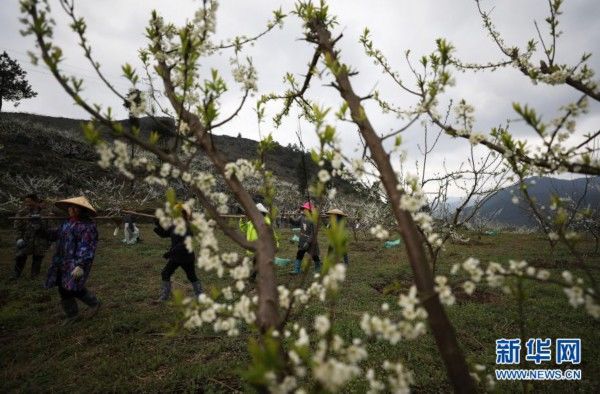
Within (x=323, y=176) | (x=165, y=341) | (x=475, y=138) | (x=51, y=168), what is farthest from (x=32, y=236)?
(x=51, y=168)

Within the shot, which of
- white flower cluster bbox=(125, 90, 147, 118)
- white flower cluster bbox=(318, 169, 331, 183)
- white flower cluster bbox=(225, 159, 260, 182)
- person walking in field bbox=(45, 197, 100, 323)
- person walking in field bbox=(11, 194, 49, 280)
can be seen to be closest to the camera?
white flower cluster bbox=(318, 169, 331, 183)

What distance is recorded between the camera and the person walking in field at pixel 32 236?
8.33m

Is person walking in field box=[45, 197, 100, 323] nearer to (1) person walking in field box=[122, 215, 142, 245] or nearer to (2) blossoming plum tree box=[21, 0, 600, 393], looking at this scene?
(2) blossoming plum tree box=[21, 0, 600, 393]

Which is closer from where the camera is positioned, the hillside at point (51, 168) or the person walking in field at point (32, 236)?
the person walking in field at point (32, 236)

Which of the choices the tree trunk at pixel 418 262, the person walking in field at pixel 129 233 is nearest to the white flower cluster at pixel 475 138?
the tree trunk at pixel 418 262

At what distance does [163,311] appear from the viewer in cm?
648

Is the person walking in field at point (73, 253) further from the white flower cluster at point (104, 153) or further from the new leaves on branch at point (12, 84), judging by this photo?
the new leaves on branch at point (12, 84)

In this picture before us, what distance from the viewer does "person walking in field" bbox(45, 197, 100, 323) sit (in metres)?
5.63

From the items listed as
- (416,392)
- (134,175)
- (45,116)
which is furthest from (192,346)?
(45,116)

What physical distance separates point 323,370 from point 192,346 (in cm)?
462

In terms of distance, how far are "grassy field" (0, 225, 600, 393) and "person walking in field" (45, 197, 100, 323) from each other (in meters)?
0.81

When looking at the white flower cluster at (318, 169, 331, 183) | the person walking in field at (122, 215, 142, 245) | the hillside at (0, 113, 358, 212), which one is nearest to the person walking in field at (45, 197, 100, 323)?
the white flower cluster at (318, 169, 331, 183)

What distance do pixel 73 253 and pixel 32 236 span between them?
449 cm

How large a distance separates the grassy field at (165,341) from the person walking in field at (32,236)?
1.68ft
